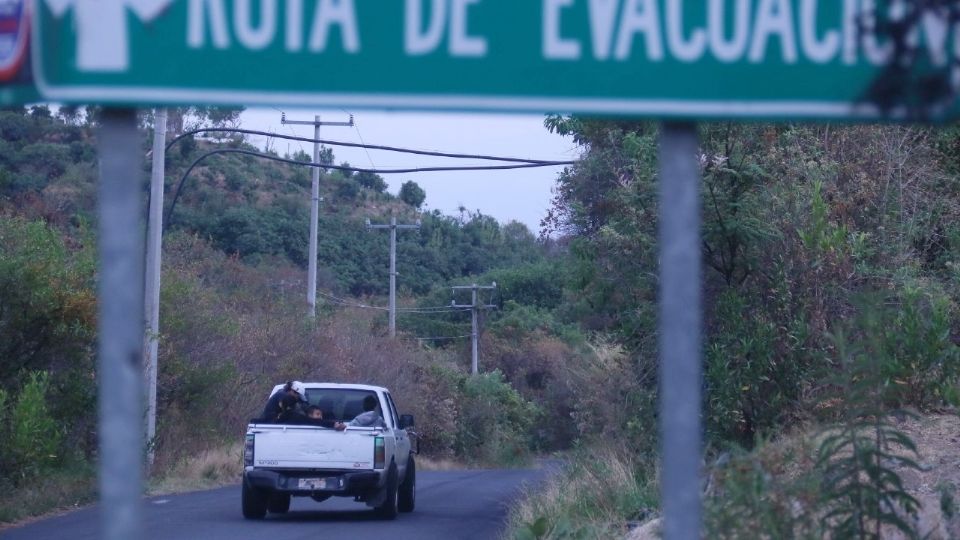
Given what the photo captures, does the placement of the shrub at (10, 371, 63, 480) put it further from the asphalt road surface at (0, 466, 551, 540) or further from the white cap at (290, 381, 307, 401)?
the white cap at (290, 381, 307, 401)

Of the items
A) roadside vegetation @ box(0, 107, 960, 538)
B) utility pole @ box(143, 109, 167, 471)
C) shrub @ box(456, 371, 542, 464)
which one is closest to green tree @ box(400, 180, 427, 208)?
shrub @ box(456, 371, 542, 464)

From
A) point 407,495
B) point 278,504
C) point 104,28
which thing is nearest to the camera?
point 104,28

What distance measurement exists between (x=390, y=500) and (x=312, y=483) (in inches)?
46.7

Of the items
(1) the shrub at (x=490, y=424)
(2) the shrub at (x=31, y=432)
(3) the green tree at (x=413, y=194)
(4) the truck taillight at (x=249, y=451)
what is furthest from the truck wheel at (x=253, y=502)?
(3) the green tree at (x=413, y=194)

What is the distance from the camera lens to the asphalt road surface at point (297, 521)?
13.1 meters

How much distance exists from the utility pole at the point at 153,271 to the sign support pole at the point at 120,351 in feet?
54.3

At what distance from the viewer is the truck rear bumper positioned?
578 inches

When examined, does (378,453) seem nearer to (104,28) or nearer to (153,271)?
(153,271)

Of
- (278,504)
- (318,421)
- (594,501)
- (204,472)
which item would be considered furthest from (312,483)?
(204,472)

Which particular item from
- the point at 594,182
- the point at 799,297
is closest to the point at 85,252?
the point at 594,182

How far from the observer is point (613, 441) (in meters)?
13.6

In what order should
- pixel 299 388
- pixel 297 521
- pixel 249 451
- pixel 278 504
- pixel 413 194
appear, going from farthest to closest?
1. pixel 413 194
2. pixel 278 504
3. pixel 299 388
4. pixel 297 521
5. pixel 249 451

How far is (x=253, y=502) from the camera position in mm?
15062

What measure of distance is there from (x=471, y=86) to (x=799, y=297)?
8.83 meters
